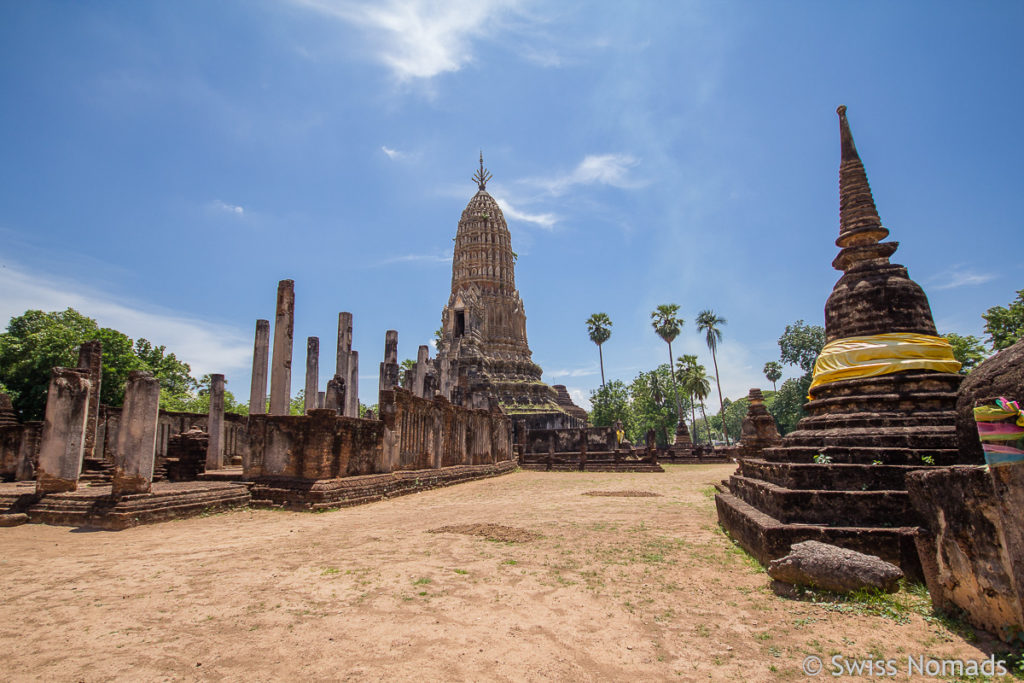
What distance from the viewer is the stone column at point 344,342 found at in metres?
19.3

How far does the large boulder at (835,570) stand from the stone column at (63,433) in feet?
40.7

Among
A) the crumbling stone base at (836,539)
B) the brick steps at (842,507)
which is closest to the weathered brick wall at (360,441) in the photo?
the crumbling stone base at (836,539)

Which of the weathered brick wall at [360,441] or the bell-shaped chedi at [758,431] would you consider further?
the bell-shaped chedi at [758,431]

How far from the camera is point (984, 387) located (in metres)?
4.87

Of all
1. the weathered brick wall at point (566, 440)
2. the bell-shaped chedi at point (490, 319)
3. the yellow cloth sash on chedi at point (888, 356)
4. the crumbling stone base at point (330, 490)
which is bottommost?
the crumbling stone base at point (330, 490)

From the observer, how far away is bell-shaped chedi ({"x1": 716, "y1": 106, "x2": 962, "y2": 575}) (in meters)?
5.92

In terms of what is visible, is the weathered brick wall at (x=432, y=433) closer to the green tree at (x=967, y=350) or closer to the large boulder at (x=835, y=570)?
the large boulder at (x=835, y=570)

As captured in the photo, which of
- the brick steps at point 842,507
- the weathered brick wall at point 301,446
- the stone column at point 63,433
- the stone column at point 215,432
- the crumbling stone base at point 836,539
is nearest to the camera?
the crumbling stone base at point 836,539

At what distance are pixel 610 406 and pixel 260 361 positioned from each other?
44.1m

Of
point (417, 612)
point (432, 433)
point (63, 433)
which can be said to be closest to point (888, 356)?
point (417, 612)

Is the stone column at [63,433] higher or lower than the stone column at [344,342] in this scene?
lower

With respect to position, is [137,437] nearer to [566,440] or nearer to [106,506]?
[106,506]

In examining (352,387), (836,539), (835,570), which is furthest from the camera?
(352,387)

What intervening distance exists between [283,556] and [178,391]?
112ft
